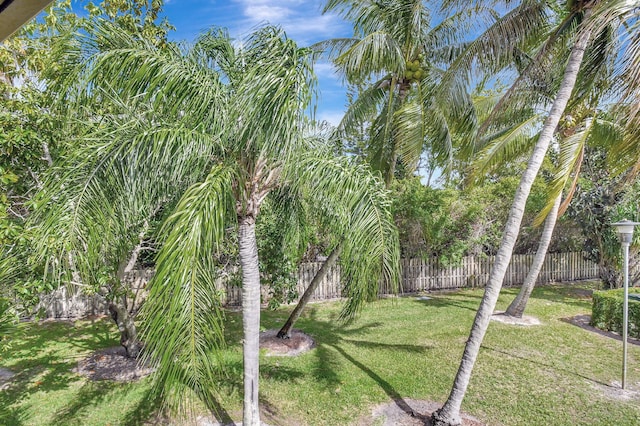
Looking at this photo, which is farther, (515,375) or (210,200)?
(515,375)

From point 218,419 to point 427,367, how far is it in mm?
3466

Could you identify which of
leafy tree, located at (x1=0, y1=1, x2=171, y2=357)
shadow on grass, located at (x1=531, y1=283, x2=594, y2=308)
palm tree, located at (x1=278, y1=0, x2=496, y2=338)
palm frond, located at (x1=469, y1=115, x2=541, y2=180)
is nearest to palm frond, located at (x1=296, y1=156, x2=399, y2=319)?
leafy tree, located at (x1=0, y1=1, x2=171, y2=357)

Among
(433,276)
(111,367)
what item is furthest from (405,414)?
(433,276)

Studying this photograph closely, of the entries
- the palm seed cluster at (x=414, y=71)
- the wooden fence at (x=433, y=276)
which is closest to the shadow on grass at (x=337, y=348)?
the wooden fence at (x=433, y=276)

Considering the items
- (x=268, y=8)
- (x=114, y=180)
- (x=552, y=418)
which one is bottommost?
(x=552, y=418)

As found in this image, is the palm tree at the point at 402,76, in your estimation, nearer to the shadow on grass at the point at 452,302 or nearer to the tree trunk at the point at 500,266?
the tree trunk at the point at 500,266

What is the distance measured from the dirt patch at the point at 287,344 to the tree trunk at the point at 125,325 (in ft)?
7.29

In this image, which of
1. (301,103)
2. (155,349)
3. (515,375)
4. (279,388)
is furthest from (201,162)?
(515,375)

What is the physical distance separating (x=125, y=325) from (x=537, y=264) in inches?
340

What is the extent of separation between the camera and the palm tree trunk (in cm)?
363

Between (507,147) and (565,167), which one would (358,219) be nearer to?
(565,167)

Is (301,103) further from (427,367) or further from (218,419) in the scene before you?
(427,367)

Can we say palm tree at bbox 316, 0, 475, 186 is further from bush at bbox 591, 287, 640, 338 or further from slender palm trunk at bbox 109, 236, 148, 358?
bush at bbox 591, 287, 640, 338

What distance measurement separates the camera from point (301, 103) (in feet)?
9.65
